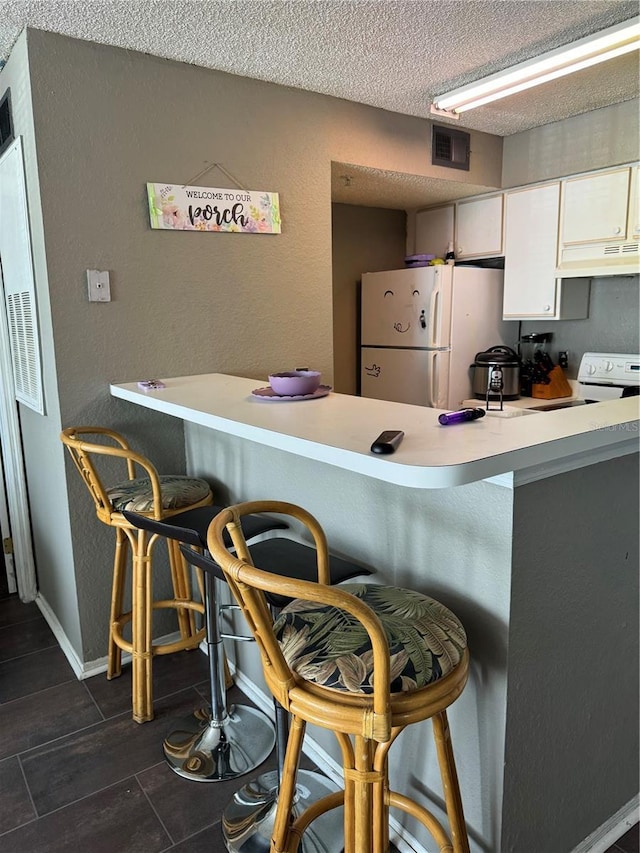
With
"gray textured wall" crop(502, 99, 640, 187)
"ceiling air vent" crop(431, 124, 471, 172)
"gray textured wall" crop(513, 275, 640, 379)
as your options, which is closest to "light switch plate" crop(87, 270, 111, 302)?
"ceiling air vent" crop(431, 124, 471, 172)

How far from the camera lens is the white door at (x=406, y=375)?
138 inches

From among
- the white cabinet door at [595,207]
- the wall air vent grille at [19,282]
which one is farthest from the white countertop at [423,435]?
the white cabinet door at [595,207]

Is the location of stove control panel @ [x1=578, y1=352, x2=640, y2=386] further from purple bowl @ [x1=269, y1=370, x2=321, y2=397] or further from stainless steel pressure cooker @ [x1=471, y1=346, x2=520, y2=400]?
purple bowl @ [x1=269, y1=370, x2=321, y2=397]

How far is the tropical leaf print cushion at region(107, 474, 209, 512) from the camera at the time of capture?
2017mm

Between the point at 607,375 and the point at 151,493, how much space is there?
8.10 feet

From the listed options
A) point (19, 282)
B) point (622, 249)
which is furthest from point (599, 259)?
point (19, 282)

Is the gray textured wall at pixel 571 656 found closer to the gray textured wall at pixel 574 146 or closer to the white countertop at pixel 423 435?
the white countertop at pixel 423 435

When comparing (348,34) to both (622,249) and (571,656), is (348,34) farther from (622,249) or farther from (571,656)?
(571,656)

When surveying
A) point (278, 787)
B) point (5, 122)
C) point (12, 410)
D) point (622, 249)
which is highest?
point (5, 122)

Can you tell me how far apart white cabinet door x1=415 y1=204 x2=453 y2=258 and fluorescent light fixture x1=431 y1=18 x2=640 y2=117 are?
1086 millimetres

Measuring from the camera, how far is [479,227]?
3584 millimetres

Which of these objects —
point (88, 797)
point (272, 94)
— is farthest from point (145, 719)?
point (272, 94)

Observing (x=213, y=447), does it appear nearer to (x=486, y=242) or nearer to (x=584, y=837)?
(x=584, y=837)

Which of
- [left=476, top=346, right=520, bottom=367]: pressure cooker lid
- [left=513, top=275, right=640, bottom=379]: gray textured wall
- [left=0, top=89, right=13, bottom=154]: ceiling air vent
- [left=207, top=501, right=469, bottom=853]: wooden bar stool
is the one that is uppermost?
[left=0, top=89, right=13, bottom=154]: ceiling air vent
